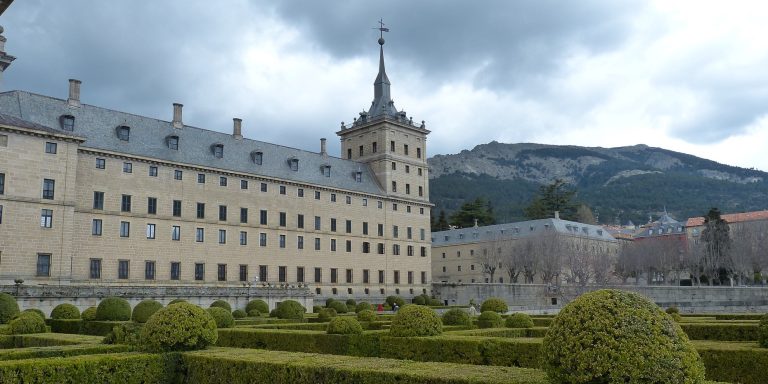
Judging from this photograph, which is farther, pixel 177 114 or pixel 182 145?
pixel 177 114

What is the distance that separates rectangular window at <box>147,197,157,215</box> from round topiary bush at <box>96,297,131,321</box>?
60.0 ft

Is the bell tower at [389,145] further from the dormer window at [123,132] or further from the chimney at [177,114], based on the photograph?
the dormer window at [123,132]

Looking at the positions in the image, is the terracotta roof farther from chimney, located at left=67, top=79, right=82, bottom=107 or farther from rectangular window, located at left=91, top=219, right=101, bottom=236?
chimney, located at left=67, top=79, right=82, bottom=107

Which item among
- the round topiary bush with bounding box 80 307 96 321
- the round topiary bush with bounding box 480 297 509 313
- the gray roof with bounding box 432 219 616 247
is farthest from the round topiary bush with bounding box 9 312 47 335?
the gray roof with bounding box 432 219 616 247

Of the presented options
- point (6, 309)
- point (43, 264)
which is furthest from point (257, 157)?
point (6, 309)

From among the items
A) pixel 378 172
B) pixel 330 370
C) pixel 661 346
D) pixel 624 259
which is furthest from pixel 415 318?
pixel 624 259

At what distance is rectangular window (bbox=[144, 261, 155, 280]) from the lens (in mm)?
44938

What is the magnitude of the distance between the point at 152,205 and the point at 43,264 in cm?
902

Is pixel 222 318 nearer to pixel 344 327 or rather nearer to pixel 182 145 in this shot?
pixel 344 327

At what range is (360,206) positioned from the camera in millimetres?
61781

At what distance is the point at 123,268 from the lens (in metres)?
43.8

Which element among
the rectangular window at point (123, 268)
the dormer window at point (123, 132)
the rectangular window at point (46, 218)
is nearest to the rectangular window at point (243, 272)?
the rectangular window at point (123, 268)

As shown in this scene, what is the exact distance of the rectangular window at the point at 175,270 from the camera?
46.6m

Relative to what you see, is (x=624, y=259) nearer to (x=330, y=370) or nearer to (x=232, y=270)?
(x=232, y=270)
